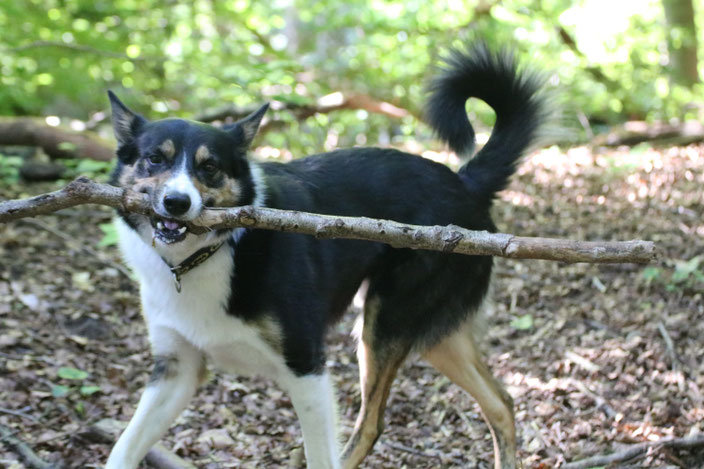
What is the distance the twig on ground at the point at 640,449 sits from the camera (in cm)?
364

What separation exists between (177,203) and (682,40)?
28.2ft

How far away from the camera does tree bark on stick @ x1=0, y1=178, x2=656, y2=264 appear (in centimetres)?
226

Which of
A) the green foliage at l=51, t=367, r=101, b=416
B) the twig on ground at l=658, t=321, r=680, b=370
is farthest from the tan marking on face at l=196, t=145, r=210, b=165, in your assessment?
the twig on ground at l=658, t=321, r=680, b=370

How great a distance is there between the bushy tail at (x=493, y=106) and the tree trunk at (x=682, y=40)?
20.1 ft

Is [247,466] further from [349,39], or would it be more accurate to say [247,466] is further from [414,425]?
[349,39]

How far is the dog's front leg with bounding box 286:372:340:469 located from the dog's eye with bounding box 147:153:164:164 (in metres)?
1.20

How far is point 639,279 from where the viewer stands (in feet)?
18.5

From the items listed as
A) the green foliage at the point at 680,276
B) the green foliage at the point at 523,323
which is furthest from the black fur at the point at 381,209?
the green foliage at the point at 680,276

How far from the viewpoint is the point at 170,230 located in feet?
9.73

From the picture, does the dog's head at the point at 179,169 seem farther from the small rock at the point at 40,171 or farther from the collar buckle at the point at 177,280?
the small rock at the point at 40,171

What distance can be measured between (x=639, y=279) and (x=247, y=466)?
348 cm

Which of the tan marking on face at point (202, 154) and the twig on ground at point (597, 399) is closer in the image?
the tan marking on face at point (202, 154)

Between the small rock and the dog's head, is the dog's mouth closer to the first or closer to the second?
the dog's head

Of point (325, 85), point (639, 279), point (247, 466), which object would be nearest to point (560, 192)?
point (639, 279)
